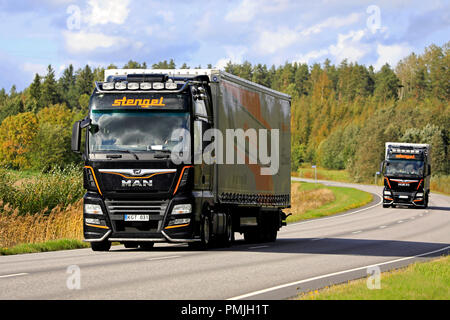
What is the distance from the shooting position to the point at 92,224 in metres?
A: 17.2

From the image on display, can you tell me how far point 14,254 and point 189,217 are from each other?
437cm

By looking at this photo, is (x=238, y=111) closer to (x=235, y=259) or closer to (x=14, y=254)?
(x=235, y=259)

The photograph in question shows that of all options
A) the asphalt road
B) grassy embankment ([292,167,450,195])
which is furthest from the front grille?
grassy embankment ([292,167,450,195])

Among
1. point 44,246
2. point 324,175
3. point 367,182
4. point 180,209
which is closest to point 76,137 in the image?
point 180,209

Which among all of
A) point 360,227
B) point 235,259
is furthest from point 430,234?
point 235,259

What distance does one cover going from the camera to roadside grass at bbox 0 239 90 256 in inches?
732

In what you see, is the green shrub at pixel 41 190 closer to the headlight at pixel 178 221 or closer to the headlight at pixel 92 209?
the headlight at pixel 92 209

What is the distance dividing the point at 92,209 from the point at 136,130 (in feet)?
6.37

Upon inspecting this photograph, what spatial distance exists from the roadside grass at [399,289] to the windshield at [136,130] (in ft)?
19.2

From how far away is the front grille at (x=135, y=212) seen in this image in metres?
17.0

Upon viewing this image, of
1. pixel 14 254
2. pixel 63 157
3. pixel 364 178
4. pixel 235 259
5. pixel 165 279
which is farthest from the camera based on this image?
pixel 364 178

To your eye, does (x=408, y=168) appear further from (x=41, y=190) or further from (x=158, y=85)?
(x=158, y=85)

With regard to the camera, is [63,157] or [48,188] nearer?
[48,188]

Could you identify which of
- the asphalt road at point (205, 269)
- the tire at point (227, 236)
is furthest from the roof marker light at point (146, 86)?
the tire at point (227, 236)
